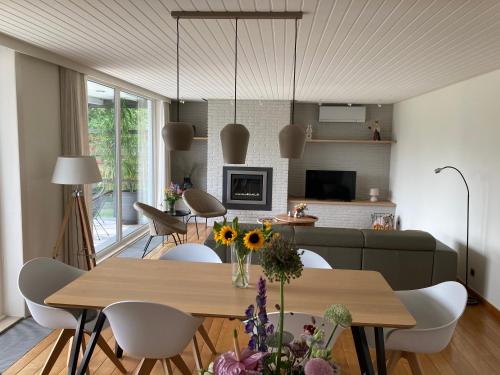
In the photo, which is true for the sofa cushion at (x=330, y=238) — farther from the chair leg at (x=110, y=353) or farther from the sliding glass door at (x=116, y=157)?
the sliding glass door at (x=116, y=157)

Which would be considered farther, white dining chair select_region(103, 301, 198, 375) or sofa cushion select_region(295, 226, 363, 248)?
sofa cushion select_region(295, 226, 363, 248)

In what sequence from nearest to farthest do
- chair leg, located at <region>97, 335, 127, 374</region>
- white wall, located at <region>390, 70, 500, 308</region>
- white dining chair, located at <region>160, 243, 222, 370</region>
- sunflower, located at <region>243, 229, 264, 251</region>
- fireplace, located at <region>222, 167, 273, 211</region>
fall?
1. sunflower, located at <region>243, 229, 264, 251</region>
2. chair leg, located at <region>97, 335, 127, 374</region>
3. white dining chair, located at <region>160, 243, 222, 370</region>
4. white wall, located at <region>390, 70, 500, 308</region>
5. fireplace, located at <region>222, 167, 273, 211</region>

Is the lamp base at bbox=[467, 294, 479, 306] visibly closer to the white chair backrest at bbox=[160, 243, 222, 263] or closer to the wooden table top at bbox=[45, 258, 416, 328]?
the wooden table top at bbox=[45, 258, 416, 328]

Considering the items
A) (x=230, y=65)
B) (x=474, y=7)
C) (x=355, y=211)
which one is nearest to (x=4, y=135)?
(x=230, y=65)

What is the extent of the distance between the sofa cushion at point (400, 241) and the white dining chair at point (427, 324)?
102cm

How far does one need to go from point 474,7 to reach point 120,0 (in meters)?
1.93

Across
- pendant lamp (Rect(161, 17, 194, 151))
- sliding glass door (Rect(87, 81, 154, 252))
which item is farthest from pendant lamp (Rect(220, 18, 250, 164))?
sliding glass door (Rect(87, 81, 154, 252))

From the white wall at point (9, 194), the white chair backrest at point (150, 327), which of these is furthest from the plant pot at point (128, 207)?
the white chair backrest at point (150, 327)

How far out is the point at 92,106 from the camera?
201 inches

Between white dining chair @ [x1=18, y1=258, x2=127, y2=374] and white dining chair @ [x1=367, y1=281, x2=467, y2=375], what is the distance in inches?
67.7

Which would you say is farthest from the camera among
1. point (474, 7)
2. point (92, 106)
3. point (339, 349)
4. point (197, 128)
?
point (197, 128)

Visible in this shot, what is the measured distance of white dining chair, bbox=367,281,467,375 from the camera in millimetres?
2104

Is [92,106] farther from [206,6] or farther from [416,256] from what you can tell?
[416,256]

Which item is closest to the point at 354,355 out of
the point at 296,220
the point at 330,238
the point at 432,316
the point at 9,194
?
the point at 432,316
